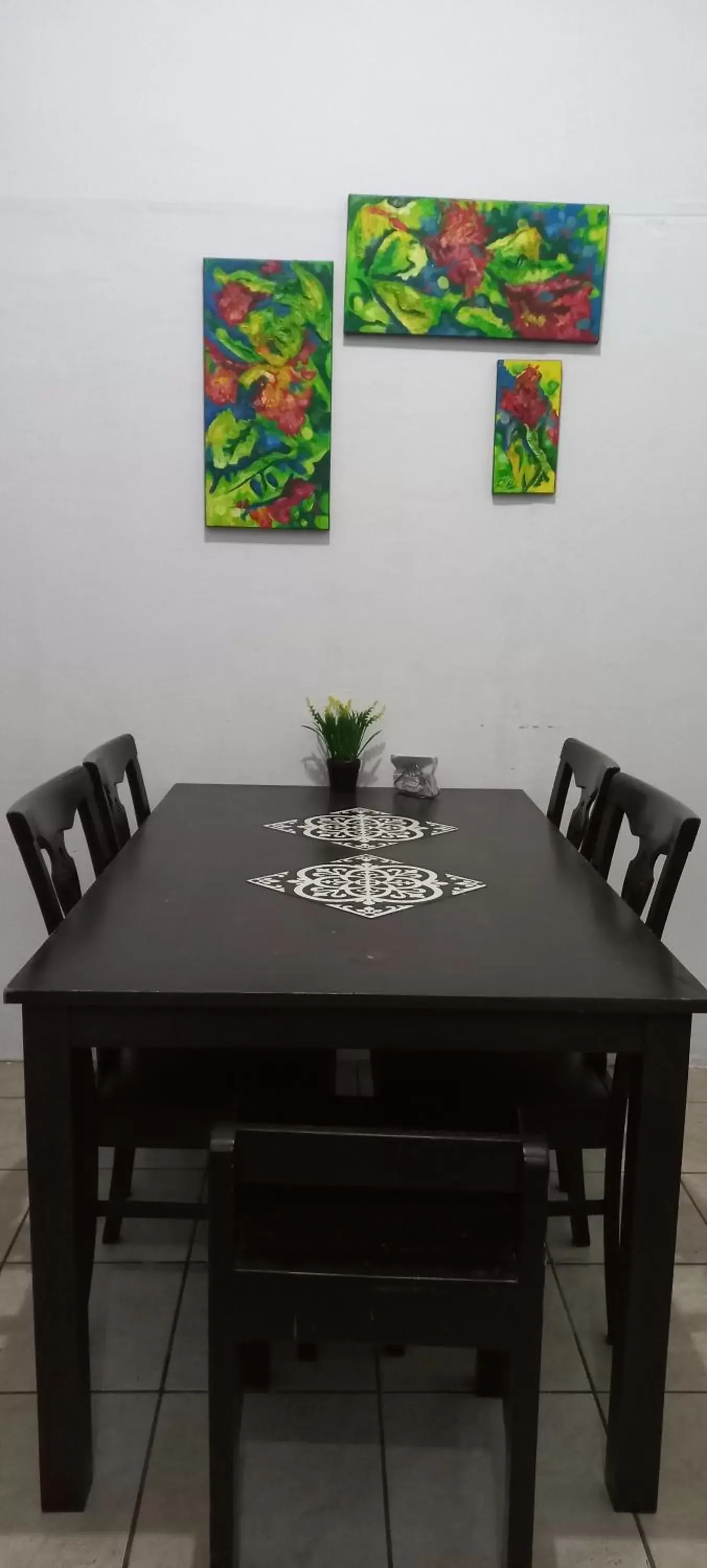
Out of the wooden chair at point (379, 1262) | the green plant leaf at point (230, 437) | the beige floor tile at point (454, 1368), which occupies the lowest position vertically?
the beige floor tile at point (454, 1368)

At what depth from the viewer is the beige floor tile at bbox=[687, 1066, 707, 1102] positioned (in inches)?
103

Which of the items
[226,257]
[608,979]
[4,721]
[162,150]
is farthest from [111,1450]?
[162,150]

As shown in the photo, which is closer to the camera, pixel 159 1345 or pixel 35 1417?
pixel 35 1417

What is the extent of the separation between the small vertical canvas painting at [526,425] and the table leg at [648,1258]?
5.13ft

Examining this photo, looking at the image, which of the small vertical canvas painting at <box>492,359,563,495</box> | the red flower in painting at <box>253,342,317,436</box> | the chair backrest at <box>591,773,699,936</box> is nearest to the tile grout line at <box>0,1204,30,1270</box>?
the chair backrest at <box>591,773,699,936</box>

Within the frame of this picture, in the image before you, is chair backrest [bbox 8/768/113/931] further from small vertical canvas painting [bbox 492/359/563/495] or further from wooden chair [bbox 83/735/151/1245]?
small vertical canvas painting [bbox 492/359/563/495]

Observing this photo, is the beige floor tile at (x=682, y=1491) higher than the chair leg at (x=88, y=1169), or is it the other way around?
the chair leg at (x=88, y=1169)

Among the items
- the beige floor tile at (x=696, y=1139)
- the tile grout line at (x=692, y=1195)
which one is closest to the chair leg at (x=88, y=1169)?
the tile grout line at (x=692, y=1195)

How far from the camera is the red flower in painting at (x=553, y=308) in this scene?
8.03 feet

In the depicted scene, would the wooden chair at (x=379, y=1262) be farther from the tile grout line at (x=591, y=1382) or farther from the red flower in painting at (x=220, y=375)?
the red flower in painting at (x=220, y=375)

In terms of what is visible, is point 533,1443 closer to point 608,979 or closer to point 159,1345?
point 608,979

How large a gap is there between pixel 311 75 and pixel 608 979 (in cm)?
218

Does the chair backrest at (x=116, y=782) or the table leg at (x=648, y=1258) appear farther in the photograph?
the chair backrest at (x=116, y=782)

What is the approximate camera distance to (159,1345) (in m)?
1.69
